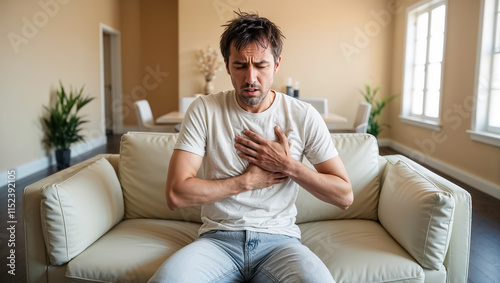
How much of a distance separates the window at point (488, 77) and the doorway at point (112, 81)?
231 inches

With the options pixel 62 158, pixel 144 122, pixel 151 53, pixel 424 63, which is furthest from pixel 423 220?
pixel 151 53

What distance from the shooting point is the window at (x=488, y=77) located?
382 centimetres

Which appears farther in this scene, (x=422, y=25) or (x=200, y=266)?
Answer: (x=422, y=25)

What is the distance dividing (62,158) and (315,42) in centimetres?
426

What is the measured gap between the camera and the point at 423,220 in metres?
1.39

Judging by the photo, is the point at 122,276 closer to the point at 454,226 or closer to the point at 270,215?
the point at 270,215

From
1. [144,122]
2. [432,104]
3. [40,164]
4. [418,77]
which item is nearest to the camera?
[144,122]

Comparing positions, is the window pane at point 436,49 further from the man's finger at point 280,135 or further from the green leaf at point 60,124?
the green leaf at point 60,124

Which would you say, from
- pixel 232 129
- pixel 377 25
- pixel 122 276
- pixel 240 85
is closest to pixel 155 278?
pixel 122 276

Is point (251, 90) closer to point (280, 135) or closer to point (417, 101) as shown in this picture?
point (280, 135)

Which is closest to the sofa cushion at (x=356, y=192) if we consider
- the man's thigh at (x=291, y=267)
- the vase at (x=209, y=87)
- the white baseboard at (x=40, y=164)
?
the man's thigh at (x=291, y=267)

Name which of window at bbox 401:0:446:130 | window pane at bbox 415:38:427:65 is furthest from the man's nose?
window pane at bbox 415:38:427:65

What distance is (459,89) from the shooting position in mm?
4406

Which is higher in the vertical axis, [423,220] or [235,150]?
[235,150]
